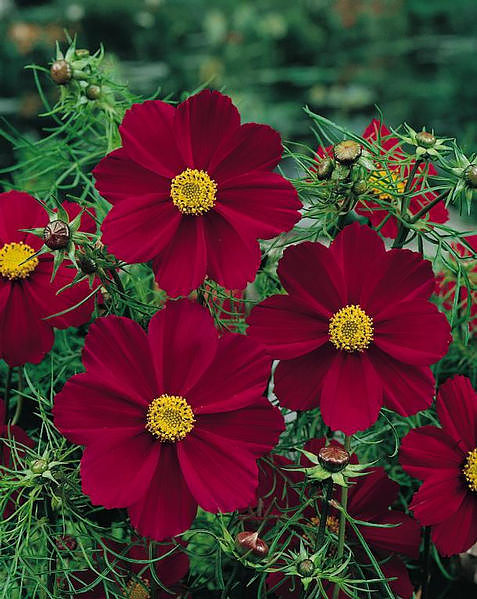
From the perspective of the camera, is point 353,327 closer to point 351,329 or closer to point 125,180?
point 351,329

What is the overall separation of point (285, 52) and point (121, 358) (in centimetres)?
328

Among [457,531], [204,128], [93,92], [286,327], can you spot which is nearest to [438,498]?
[457,531]

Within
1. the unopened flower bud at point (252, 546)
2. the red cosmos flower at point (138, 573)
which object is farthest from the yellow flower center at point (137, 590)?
the unopened flower bud at point (252, 546)

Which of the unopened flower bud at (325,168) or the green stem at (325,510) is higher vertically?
the unopened flower bud at (325,168)

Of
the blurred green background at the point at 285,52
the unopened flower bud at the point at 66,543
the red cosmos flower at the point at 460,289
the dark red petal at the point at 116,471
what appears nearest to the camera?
the dark red petal at the point at 116,471

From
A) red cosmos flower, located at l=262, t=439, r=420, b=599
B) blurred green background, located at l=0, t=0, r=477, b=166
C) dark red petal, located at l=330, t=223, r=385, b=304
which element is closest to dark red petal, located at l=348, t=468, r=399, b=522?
red cosmos flower, located at l=262, t=439, r=420, b=599

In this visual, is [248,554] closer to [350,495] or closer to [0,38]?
[350,495]

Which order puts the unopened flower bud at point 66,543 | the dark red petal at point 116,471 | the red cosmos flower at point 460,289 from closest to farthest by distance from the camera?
1. the dark red petal at point 116,471
2. the unopened flower bud at point 66,543
3. the red cosmos flower at point 460,289

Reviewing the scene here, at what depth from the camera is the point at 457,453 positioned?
0.52 metres

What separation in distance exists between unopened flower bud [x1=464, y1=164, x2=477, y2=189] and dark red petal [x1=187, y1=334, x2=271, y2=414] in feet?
0.43

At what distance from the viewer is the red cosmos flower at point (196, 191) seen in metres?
0.46

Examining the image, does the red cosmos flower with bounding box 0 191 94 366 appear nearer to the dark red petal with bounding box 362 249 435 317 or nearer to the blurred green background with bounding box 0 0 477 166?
the dark red petal with bounding box 362 249 435 317

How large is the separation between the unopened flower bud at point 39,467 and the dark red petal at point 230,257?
0.40 ft

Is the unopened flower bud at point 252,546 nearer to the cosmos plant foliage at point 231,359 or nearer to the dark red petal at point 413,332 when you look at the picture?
the cosmos plant foliage at point 231,359
